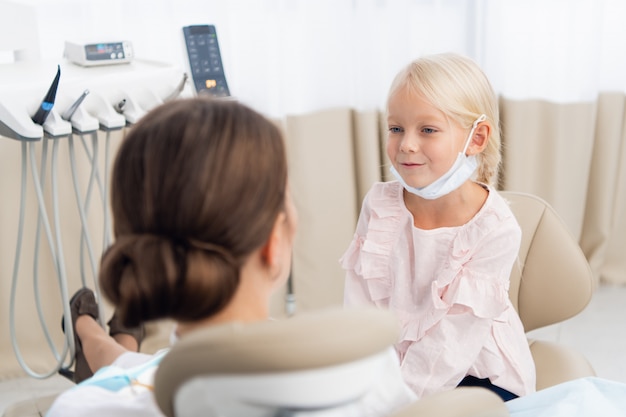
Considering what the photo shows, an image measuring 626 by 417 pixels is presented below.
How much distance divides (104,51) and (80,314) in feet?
2.10

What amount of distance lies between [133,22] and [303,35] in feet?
1.64

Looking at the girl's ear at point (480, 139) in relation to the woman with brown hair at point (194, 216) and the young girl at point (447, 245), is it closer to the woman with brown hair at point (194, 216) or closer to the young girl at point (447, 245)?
the young girl at point (447, 245)

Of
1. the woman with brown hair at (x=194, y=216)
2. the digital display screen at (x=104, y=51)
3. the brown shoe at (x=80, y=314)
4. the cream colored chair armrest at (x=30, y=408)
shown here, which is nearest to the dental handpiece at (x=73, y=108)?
the digital display screen at (x=104, y=51)

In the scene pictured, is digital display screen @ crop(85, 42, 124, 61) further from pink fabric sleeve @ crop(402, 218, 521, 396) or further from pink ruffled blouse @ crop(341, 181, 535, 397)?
pink fabric sleeve @ crop(402, 218, 521, 396)

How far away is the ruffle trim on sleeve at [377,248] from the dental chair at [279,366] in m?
0.76

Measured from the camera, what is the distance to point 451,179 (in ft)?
4.77

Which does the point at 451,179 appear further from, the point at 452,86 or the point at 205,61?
the point at 205,61

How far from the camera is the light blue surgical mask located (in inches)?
57.1

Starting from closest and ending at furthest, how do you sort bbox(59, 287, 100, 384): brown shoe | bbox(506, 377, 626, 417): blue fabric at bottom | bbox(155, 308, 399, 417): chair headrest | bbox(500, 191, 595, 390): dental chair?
bbox(155, 308, 399, 417): chair headrest < bbox(506, 377, 626, 417): blue fabric at bottom < bbox(500, 191, 595, 390): dental chair < bbox(59, 287, 100, 384): brown shoe

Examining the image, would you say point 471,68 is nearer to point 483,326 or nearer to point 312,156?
point 483,326

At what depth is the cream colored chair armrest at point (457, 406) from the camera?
90 cm

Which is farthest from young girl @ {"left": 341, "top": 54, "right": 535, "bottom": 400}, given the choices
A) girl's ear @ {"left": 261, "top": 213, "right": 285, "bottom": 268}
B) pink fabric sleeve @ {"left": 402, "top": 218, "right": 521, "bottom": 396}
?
girl's ear @ {"left": 261, "top": 213, "right": 285, "bottom": 268}

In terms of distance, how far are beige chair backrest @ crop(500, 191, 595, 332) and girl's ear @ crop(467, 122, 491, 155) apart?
0.48 feet

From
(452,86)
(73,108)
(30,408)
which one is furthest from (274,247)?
(30,408)
